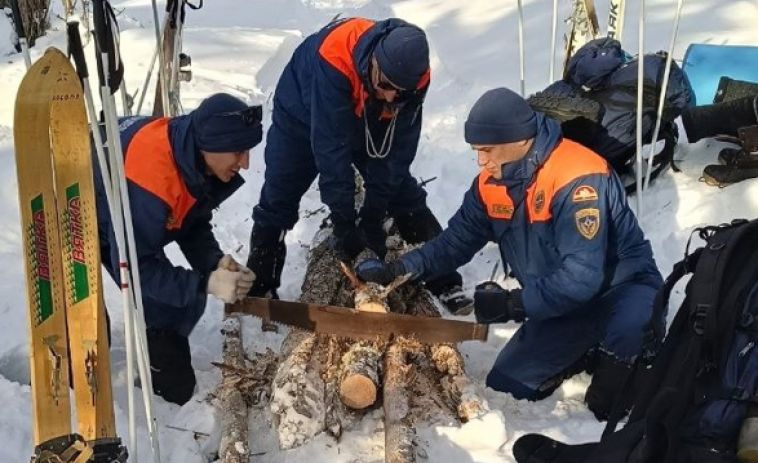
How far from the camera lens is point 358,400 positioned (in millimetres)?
3330

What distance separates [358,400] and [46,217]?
4.87 ft

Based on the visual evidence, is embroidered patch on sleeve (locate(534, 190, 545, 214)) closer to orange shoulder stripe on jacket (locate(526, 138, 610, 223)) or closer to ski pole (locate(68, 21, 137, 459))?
orange shoulder stripe on jacket (locate(526, 138, 610, 223))

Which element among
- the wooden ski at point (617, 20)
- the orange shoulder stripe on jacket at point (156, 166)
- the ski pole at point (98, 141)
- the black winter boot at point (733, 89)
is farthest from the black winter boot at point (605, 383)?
the wooden ski at point (617, 20)

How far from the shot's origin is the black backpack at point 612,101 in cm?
512

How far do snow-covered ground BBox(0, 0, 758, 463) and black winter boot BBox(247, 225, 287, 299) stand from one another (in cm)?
16

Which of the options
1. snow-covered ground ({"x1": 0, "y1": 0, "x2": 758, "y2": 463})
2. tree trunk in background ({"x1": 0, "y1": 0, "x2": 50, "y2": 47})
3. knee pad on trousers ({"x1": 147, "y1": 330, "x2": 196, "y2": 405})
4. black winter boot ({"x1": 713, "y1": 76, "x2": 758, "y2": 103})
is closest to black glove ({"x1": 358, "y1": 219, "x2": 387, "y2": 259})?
snow-covered ground ({"x1": 0, "y1": 0, "x2": 758, "y2": 463})

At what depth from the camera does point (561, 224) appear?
11.3ft

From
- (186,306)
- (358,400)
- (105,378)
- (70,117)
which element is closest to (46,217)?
(70,117)

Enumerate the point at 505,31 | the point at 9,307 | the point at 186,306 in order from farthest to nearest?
1. the point at 505,31
2. the point at 9,307
3. the point at 186,306

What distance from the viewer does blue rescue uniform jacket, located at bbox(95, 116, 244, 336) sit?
313 cm

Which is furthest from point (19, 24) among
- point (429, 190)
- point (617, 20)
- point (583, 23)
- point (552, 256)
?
point (583, 23)

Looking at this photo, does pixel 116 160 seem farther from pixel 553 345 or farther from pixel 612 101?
pixel 612 101

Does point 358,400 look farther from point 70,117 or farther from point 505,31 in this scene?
point 505,31

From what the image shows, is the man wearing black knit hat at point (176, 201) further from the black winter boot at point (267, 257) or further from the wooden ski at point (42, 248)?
the black winter boot at point (267, 257)
